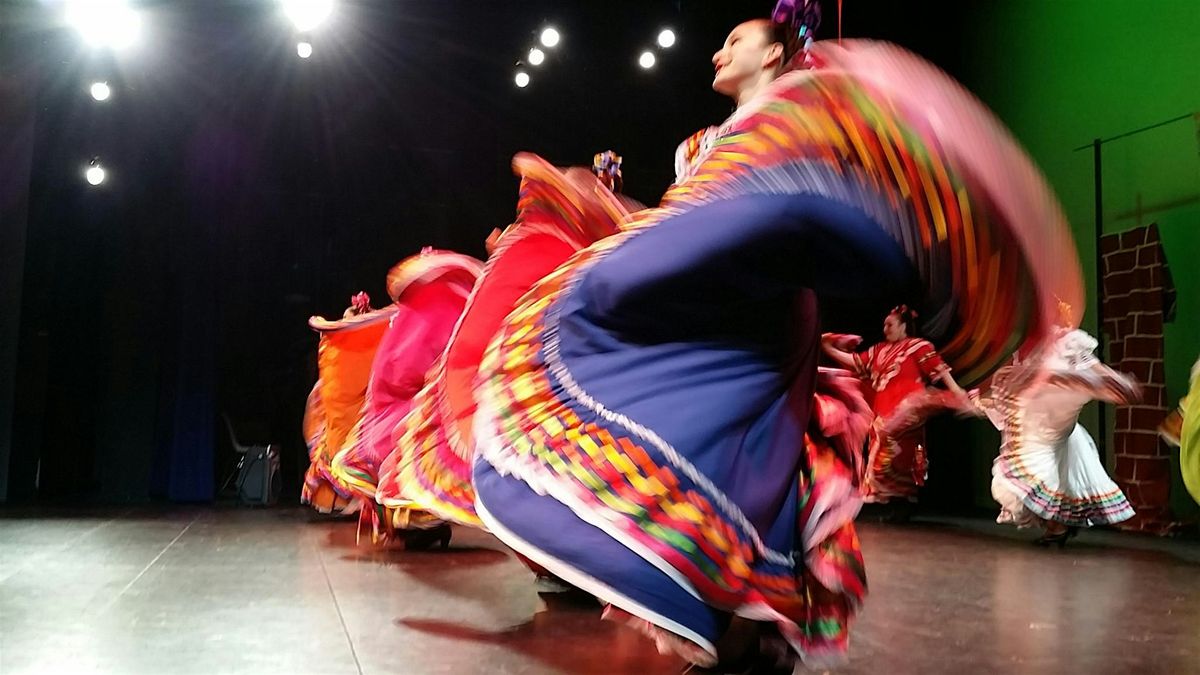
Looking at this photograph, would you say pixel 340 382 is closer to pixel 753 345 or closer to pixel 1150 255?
pixel 753 345

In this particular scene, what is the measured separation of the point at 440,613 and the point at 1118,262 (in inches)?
188

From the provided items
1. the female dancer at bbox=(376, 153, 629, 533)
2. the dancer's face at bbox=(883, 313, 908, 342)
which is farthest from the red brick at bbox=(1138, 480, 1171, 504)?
the female dancer at bbox=(376, 153, 629, 533)

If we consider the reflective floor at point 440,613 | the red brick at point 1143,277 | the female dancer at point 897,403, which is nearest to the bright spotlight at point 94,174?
the reflective floor at point 440,613

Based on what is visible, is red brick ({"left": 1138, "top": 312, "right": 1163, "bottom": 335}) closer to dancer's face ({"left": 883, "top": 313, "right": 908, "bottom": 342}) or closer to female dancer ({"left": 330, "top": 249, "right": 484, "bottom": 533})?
dancer's face ({"left": 883, "top": 313, "right": 908, "bottom": 342})

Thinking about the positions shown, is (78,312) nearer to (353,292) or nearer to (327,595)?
(353,292)

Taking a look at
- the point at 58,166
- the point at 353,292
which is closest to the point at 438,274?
the point at 353,292

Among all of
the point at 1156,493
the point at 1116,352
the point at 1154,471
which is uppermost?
the point at 1116,352

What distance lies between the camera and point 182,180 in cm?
637

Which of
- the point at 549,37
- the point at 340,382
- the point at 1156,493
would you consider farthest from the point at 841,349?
the point at 549,37

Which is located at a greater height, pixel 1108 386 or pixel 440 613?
pixel 1108 386

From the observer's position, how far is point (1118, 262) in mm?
5453

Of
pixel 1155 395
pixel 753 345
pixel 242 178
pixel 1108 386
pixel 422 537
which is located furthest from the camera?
pixel 242 178

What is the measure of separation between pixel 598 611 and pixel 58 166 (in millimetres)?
5610

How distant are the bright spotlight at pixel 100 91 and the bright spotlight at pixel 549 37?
9.47 ft
